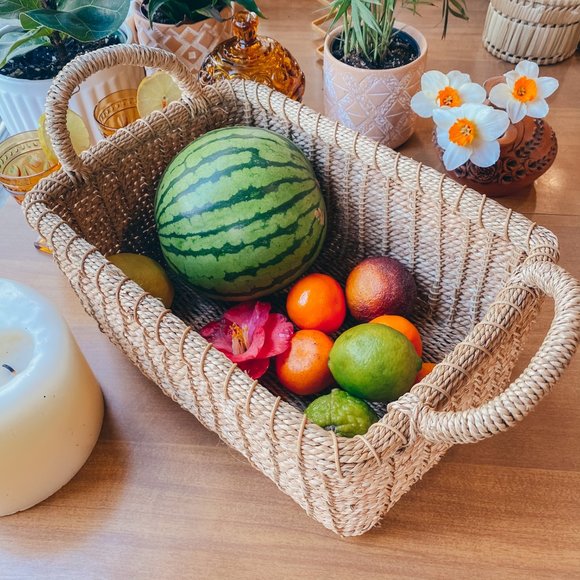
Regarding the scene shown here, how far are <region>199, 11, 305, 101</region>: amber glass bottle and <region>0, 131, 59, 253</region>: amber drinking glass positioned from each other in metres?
0.24

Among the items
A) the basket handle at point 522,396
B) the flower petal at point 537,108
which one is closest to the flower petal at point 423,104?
the flower petal at point 537,108

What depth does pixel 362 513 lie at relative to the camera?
43cm

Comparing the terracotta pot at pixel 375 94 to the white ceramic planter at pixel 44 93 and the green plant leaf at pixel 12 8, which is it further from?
the green plant leaf at pixel 12 8

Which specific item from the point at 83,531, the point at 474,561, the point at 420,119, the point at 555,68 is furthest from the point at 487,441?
the point at 555,68

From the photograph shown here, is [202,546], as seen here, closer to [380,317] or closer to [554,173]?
[380,317]

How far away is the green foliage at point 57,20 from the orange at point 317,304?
343 mm

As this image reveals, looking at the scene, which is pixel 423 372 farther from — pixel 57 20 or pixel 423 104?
pixel 57 20

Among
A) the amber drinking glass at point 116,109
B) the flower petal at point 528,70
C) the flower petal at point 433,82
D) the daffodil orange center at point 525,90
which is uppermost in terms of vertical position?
the flower petal at point 528,70

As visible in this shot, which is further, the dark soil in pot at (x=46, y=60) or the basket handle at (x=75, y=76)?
the dark soil in pot at (x=46, y=60)

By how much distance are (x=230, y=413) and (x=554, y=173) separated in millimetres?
569

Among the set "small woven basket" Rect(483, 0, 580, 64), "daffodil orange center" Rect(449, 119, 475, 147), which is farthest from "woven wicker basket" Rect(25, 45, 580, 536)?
"small woven basket" Rect(483, 0, 580, 64)

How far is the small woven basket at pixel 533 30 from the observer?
82 cm

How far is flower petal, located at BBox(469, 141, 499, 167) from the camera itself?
2.04 feet

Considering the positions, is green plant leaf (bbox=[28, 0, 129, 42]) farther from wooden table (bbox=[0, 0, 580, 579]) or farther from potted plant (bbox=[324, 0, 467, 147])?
wooden table (bbox=[0, 0, 580, 579])
